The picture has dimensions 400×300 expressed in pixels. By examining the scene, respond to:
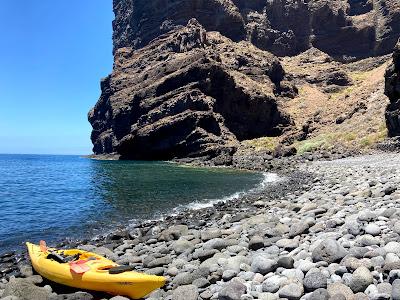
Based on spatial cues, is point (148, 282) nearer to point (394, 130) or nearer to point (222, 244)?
point (222, 244)

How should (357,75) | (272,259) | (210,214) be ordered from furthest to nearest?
(357,75) < (210,214) < (272,259)

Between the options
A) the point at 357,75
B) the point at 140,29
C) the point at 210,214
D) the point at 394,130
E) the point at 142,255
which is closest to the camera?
the point at 142,255

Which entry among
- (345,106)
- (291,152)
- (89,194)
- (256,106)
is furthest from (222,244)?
(256,106)

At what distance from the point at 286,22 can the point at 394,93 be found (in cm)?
12438

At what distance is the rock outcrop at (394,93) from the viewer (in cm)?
4331

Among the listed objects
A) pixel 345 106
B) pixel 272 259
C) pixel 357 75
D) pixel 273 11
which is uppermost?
pixel 273 11

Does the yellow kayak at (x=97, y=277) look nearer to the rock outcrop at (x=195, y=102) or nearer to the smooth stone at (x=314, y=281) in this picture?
the smooth stone at (x=314, y=281)

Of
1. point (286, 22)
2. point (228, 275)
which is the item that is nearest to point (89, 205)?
point (228, 275)

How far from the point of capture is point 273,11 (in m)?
160

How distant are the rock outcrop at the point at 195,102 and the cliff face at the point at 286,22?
3184 cm

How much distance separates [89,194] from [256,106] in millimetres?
68231

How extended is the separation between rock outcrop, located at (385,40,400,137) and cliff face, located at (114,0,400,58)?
102 meters

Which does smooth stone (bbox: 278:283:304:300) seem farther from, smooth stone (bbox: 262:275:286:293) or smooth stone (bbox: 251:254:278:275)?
smooth stone (bbox: 251:254:278:275)

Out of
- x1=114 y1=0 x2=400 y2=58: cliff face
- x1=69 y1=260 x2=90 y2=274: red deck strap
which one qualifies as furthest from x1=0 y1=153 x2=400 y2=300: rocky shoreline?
x1=114 y1=0 x2=400 y2=58: cliff face
